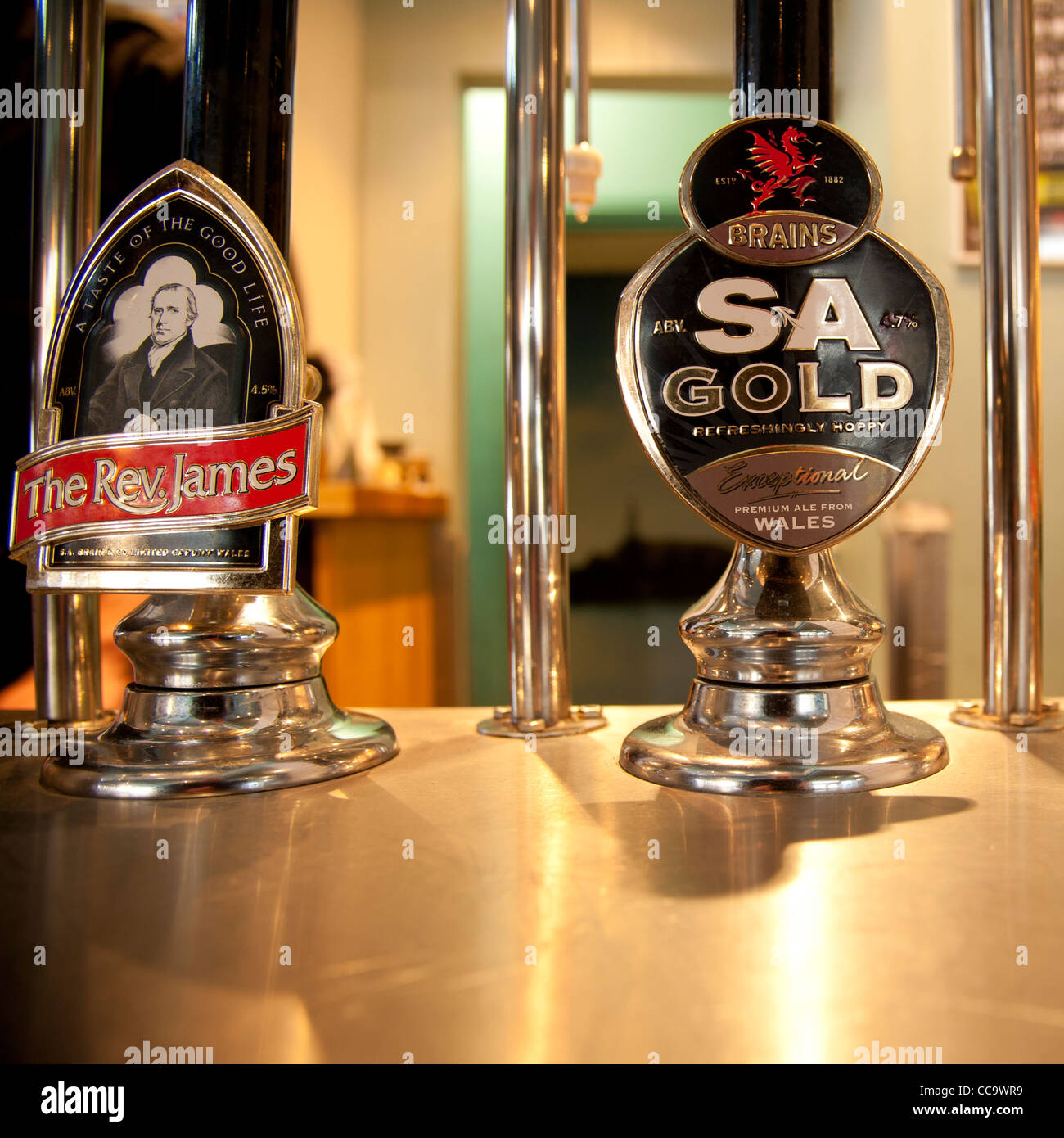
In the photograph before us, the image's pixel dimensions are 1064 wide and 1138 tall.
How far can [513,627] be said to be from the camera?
556mm

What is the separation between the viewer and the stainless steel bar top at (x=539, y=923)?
22 centimetres

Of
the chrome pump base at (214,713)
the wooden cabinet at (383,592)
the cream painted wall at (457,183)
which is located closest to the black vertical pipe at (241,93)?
the chrome pump base at (214,713)

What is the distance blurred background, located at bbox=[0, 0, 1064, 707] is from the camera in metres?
2.74

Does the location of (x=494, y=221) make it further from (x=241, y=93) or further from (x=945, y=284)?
(x=241, y=93)

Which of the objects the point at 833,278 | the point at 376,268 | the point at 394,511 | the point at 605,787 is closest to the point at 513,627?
the point at 605,787

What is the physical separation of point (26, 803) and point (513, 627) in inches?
10.1

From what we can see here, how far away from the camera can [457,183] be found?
3287mm

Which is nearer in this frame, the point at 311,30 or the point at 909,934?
the point at 909,934

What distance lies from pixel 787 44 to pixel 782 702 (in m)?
0.31

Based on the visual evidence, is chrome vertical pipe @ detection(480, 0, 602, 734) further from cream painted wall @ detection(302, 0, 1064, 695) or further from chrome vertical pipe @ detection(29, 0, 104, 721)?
cream painted wall @ detection(302, 0, 1064, 695)

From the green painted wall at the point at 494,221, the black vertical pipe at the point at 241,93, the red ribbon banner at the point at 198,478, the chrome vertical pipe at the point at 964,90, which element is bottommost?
the red ribbon banner at the point at 198,478

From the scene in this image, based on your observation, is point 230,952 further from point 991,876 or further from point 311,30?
point 311,30

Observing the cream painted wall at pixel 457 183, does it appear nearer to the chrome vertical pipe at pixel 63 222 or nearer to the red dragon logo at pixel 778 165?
the chrome vertical pipe at pixel 63 222

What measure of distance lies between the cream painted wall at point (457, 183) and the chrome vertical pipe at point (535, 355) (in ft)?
7.44
